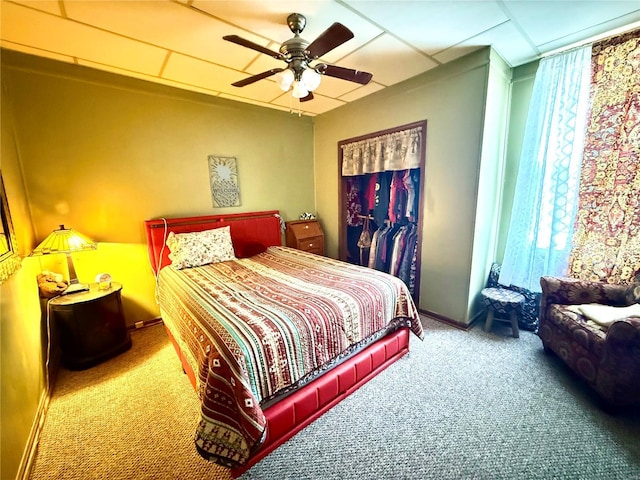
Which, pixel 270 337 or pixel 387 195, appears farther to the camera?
pixel 387 195

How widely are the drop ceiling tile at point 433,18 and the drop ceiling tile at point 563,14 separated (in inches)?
5.0

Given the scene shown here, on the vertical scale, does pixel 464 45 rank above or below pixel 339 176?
above

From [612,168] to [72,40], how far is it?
169 inches

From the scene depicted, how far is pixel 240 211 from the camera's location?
3.43 m

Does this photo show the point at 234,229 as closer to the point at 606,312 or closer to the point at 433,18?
the point at 433,18

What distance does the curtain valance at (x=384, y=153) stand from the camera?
2.79 metres

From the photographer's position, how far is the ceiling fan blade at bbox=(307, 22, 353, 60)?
4.26 feet

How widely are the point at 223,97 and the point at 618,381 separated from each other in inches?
167

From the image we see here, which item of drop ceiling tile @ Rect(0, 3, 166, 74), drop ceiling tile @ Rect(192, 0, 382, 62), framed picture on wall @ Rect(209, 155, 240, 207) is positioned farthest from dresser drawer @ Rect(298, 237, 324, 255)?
drop ceiling tile @ Rect(0, 3, 166, 74)

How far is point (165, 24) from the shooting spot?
172 centimetres

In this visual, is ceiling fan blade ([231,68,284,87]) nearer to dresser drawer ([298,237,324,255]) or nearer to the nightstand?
the nightstand

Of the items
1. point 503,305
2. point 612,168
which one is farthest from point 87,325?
point 612,168

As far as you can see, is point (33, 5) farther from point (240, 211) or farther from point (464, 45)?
point (464, 45)

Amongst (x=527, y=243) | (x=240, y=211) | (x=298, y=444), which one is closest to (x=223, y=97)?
(x=240, y=211)
